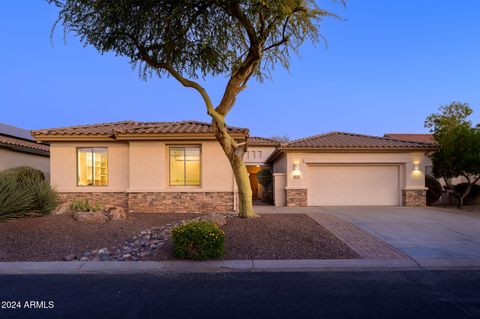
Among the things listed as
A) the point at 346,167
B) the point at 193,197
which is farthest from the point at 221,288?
the point at 346,167

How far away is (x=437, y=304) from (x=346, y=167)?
1253 cm

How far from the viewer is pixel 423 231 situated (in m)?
9.98

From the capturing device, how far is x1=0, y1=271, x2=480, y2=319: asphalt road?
4457 mm

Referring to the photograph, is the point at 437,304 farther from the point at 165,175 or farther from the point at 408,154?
the point at 408,154

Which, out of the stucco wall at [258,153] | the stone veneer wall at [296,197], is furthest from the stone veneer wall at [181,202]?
the stucco wall at [258,153]

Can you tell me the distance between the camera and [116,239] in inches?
339

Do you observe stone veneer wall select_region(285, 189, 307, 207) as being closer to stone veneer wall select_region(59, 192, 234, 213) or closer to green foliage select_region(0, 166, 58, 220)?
stone veneer wall select_region(59, 192, 234, 213)

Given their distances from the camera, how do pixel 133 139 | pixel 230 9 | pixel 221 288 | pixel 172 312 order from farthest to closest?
pixel 133 139
pixel 230 9
pixel 221 288
pixel 172 312

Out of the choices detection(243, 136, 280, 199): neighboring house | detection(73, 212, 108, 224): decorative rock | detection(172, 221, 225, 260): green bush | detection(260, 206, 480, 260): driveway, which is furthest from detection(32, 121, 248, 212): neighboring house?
detection(243, 136, 280, 199): neighboring house

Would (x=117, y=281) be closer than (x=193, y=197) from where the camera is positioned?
Yes

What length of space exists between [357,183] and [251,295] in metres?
13.1

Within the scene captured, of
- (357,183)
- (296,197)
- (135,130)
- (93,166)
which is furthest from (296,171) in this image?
(93,166)

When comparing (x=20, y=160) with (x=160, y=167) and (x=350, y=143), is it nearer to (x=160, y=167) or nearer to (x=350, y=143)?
(x=160, y=167)

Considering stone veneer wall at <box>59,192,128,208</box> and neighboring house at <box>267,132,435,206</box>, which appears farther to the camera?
neighboring house at <box>267,132,435,206</box>
